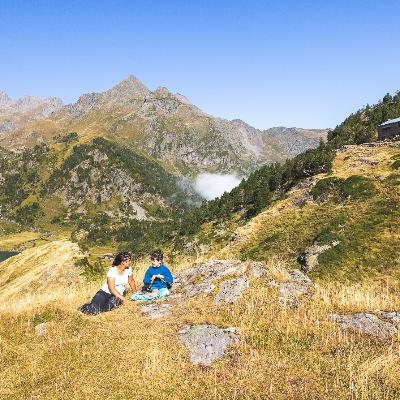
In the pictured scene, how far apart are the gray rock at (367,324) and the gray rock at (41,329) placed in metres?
9.81

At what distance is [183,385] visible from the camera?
8.62 metres

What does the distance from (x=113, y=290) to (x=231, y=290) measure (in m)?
5.03

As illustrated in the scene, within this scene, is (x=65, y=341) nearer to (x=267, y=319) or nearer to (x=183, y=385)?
(x=183, y=385)

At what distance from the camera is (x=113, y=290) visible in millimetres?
15375

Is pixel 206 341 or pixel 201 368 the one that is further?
pixel 206 341

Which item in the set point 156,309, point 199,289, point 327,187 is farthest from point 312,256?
point 156,309

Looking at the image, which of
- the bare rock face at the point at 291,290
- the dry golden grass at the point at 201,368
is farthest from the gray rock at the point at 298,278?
the dry golden grass at the point at 201,368

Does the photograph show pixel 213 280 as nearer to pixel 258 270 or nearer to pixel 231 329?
pixel 258 270

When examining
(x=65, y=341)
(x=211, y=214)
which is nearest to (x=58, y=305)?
(x=65, y=341)

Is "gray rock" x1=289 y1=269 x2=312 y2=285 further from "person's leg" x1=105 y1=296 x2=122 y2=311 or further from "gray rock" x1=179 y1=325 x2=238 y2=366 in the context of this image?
"person's leg" x1=105 y1=296 x2=122 y2=311

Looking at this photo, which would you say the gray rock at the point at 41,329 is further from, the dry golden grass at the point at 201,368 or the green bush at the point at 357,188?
the green bush at the point at 357,188

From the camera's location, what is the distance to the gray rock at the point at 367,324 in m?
11.1

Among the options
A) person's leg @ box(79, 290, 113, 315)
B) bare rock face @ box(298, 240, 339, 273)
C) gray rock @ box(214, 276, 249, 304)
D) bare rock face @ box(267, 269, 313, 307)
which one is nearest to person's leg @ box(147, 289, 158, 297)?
person's leg @ box(79, 290, 113, 315)

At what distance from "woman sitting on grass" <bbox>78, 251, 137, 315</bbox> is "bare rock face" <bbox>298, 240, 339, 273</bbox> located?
3101 centimetres
